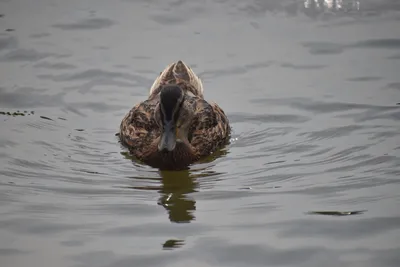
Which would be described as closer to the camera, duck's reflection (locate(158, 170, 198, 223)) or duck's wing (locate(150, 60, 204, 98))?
duck's reflection (locate(158, 170, 198, 223))

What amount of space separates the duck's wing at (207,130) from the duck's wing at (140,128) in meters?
0.49

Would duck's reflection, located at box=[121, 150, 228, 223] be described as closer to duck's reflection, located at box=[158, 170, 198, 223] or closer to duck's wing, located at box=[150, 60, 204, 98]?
duck's reflection, located at box=[158, 170, 198, 223]

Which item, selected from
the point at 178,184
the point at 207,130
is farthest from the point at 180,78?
the point at 178,184

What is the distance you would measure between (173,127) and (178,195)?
1182 mm

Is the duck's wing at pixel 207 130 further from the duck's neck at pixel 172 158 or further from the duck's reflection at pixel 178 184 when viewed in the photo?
the duck's neck at pixel 172 158

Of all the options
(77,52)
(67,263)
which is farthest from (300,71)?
(67,263)

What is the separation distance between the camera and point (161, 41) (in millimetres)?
14461

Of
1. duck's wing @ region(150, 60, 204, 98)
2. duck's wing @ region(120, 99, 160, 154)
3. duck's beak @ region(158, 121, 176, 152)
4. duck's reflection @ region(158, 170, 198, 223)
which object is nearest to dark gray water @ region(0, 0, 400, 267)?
duck's reflection @ region(158, 170, 198, 223)

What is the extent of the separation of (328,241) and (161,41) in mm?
6921

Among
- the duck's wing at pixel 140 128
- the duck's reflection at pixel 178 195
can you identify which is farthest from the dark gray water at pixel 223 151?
the duck's wing at pixel 140 128

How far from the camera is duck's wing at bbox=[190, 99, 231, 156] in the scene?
1121 cm

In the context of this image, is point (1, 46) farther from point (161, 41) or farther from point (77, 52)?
point (161, 41)

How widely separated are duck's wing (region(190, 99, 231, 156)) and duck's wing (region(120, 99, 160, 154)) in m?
0.49

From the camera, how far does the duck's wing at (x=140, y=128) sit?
1109 centimetres
